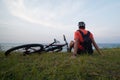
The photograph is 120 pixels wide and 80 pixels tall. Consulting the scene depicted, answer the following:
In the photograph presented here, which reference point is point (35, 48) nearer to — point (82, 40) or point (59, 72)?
point (82, 40)

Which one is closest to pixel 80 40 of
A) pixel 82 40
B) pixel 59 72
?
pixel 82 40

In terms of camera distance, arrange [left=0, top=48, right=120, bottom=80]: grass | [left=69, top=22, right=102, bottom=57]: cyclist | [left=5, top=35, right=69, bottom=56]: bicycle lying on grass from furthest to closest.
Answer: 1. [left=5, top=35, right=69, bottom=56]: bicycle lying on grass
2. [left=69, top=22, right=102, bottom=57]: cyclist
3. [left=0, top=48, right=120, bottom=80]: grass

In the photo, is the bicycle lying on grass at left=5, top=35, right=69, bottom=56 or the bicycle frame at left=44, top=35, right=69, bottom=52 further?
the bicycle frame at left=44, top=35, right=69, bottom=52

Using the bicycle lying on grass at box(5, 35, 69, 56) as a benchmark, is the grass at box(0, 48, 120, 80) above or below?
below

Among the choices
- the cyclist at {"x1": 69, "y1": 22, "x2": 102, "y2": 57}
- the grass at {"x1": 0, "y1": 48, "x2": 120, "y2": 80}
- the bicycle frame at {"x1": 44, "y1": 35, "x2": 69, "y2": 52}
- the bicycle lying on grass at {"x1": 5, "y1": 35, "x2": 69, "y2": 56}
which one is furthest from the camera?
the bicycle frame at {"x1": 44, "y1": 35, "x2": 69, "y2": 52}

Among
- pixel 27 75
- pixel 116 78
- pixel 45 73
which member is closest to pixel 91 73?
pixel 116 78

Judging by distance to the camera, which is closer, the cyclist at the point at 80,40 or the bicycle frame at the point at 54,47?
the cyclist at the point at 80,40

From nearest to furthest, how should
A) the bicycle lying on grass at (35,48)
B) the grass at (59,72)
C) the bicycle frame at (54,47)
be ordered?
the grass at (59,72) → the bicycle lying on grass at (35,48) → the bicycle frame at (54,47)

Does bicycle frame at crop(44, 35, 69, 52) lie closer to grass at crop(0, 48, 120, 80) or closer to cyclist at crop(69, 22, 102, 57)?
cyclist at crop(69, 22, 102, 57)

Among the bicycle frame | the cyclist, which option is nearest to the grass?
the cyclist

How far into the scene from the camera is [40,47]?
930cm

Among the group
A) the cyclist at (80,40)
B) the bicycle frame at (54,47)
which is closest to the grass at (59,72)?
the cyclist at (80,40)

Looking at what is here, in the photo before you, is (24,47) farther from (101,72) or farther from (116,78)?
(116,78)

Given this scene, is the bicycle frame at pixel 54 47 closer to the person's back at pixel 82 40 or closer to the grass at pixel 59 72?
the person's back at pixel 82 40
